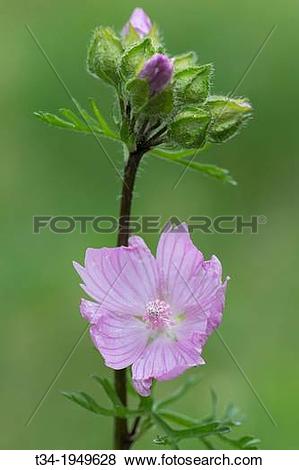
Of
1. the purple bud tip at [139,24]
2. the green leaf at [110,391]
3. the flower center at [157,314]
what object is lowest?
the green leaf at [110,391]

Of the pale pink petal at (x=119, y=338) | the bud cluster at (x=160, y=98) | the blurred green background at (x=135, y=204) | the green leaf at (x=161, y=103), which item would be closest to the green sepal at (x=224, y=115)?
the bud cluster at (x=160, y=98)

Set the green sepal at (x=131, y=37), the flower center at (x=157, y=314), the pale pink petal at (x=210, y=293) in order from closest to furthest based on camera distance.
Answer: the pale pink petal at (x=210, y=293)
the flower center at (x=157, y=314)
the green sepal at (x=131, y=37)

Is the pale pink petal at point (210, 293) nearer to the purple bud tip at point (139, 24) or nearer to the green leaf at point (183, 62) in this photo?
the green leaf at point (183, 62)

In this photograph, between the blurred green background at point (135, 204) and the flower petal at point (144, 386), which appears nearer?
the flower petal at point (144, 386)

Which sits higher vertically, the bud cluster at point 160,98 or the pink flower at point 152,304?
the bud cluster at point 160,98

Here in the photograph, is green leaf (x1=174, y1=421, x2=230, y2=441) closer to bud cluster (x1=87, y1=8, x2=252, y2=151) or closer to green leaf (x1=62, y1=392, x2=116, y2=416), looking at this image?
green leaf (x1=62, y1=392, x2=116, y2=416)

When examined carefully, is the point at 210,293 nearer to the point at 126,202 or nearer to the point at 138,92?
the point at 126,202

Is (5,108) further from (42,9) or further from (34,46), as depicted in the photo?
(42,9)

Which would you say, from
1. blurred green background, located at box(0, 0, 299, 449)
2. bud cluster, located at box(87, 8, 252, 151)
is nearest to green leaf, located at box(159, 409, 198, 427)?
bud cluster, located at box(87, 8, 252, 151)

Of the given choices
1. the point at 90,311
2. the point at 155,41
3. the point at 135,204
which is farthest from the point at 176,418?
the point at 135,204
